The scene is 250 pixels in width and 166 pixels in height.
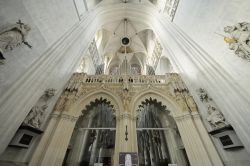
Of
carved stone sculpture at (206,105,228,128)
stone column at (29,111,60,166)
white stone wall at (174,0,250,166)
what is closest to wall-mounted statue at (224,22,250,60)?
white stone wall at (174,0,250,166)

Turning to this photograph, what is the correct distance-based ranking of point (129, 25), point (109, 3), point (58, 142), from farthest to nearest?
point (129, 25)
point (109, 3)
point (58, 142)

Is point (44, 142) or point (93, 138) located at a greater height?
point (93, 138)

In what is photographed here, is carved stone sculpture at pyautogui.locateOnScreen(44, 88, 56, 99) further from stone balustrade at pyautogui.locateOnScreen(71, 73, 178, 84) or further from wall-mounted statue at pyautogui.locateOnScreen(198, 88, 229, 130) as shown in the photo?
wall-mounted statue at pyautogui.locateOnScreen(198, 88, 229, 130)

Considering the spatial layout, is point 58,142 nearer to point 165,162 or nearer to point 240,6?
point 165,162

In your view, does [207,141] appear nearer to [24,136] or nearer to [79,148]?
[79,148]

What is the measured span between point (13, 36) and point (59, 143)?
169 inches

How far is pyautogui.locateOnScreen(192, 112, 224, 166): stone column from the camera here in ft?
15.4

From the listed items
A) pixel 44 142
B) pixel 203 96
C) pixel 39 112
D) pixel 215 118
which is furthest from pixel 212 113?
pixel 39 112

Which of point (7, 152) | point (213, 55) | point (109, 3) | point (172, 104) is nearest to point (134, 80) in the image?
point (172, 104)

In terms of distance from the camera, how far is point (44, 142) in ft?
16.9

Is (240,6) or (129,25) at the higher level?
(129,25)

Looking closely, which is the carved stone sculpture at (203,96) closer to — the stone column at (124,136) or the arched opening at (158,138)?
the arched opening at (158,138)

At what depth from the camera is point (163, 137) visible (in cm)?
769

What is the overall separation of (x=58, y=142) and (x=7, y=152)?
1.58 metres
